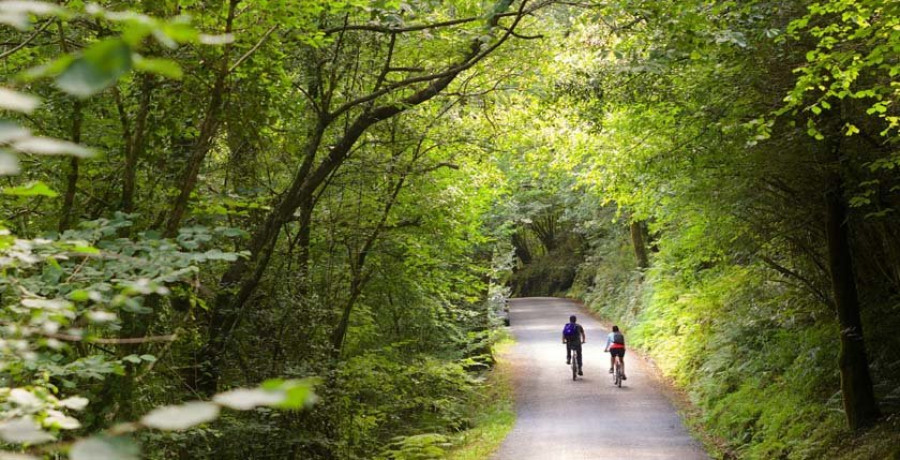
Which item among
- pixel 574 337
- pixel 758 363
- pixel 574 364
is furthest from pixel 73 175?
pixel 574 364

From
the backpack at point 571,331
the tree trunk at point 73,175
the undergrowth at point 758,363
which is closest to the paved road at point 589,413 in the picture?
the undergrowth at point 758,363

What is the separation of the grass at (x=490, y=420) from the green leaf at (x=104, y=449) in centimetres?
1323

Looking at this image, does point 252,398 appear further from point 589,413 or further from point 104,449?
point 589,413

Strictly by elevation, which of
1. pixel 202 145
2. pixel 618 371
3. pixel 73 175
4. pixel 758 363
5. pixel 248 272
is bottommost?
pixel 618 371

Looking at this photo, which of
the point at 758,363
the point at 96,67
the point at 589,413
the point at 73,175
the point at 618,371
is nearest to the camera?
the point at 96,67

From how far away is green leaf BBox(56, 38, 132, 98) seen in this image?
97cm

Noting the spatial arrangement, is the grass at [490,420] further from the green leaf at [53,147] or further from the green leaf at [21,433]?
the green leaf at [53,147]

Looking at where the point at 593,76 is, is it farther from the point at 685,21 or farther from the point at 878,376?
the point at 878,376

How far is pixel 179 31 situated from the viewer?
3.69 feet

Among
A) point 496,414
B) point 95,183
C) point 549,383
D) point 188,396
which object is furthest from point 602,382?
point 95,183

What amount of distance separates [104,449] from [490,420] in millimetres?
16581

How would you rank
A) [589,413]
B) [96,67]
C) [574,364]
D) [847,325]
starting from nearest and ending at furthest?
[96,67], [847,325], [589,413], [574,364]

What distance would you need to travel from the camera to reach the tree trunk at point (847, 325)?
1088cm

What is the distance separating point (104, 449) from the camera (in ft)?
3.45
